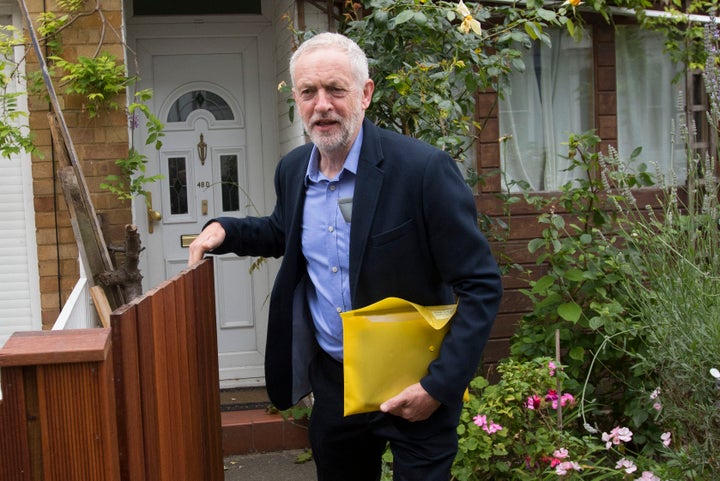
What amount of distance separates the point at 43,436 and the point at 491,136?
5073 millimetres

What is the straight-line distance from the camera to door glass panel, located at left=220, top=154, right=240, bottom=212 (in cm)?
680

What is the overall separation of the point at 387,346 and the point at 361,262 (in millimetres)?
271

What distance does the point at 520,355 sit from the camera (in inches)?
206

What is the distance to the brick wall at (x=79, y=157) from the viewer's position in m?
5.69

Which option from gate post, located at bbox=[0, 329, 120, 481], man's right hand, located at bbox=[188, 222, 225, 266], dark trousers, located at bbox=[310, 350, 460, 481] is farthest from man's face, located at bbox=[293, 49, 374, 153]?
gate post, located at bbox=[0, 329, 120, 481]

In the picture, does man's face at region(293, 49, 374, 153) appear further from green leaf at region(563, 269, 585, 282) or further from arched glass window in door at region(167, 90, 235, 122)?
arched glass window in door at region(167, 90, 235, 122)

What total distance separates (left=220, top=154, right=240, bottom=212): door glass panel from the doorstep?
1.67 metres

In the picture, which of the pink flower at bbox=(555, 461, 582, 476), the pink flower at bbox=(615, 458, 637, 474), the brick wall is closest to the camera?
the pink flower at bbox=(615, 458, 637, 474)

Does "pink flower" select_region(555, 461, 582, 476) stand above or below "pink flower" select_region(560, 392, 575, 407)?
below

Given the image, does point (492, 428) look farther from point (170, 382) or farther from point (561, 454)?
point (170, 382)

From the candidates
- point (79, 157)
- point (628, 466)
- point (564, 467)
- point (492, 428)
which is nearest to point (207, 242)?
point (492, 428)

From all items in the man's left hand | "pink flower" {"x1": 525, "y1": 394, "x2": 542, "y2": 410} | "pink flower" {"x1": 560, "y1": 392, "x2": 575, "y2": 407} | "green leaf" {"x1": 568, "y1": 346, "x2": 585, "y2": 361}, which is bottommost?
"pink flower" {"x1": 560, "y1": 392, "x2": 575, "y2": 407}

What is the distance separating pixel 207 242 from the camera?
3143 millimetres

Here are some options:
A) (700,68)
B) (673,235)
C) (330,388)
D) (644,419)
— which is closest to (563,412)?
(644,419)
